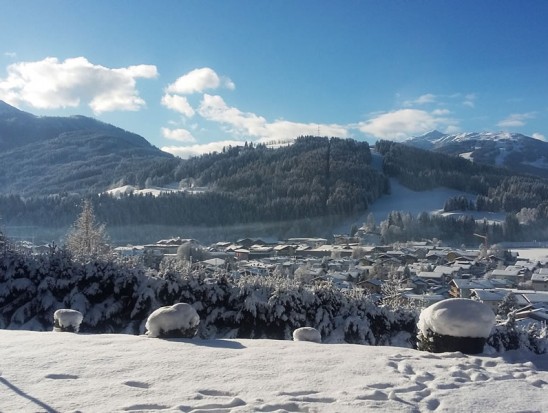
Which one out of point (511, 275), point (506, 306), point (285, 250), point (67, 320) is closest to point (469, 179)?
point (285, 250)

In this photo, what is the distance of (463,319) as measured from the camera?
20.1 feet

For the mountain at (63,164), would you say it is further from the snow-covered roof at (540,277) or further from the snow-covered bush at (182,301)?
the snow-covered bush at (182,301)

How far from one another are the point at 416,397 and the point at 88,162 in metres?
172

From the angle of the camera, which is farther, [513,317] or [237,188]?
[237,188]

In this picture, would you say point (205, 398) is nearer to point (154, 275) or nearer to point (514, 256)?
point (154, 275)

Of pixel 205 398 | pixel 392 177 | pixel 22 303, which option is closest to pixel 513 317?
pixel 205 398

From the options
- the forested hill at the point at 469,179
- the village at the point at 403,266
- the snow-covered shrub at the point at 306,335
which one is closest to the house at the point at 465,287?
the village at the point at 403,266

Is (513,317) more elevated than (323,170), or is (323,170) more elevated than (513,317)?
(323,170)

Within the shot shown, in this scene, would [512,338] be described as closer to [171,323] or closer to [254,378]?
[171,323]

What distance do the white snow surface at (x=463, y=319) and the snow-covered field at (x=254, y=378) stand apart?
0.31m

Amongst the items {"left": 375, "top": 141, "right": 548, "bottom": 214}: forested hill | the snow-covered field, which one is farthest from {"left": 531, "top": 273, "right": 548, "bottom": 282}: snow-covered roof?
{"left": 375, "top": 141, "right": 548, "bottom": 214}: forested hill

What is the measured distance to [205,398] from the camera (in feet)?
Result: 13.9

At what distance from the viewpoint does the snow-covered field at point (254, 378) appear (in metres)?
4.11

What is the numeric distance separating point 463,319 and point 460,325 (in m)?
0.09
